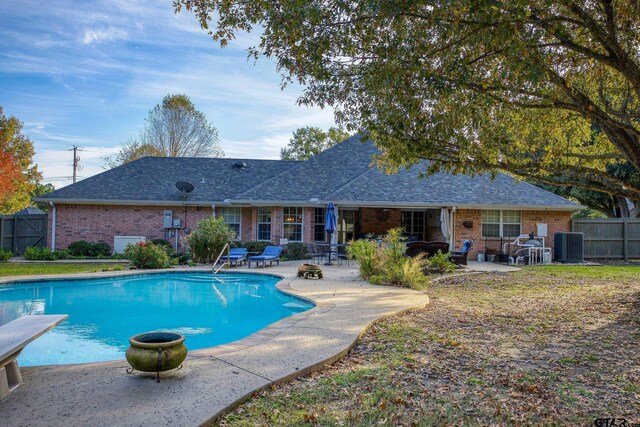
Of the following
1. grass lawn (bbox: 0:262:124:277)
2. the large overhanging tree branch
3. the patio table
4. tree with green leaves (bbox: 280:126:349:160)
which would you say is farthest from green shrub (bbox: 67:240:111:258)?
tree with green leaves (bbox: 280:126:349:160)

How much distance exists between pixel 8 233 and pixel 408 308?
1963cm

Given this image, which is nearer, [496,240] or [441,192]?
[496,240]

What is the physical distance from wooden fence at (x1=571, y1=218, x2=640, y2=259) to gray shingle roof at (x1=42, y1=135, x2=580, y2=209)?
1937 millimetres

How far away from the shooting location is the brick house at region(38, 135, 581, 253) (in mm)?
19844

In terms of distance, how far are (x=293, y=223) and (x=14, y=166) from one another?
16.6 m

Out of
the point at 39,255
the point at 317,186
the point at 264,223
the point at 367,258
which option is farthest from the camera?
the point at 317,186

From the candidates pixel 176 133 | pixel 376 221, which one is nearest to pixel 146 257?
pixel 376 221

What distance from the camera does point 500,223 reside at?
20312 millimetres

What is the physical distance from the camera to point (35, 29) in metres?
13.8

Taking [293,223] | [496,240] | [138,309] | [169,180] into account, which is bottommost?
[138,309]

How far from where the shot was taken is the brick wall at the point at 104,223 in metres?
20.6

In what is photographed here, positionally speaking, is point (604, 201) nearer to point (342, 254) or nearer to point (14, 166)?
point (342, 254)

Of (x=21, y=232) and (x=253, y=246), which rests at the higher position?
(x=21, y=232)

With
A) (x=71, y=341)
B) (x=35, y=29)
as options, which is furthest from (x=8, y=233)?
(x=71, y=341)
